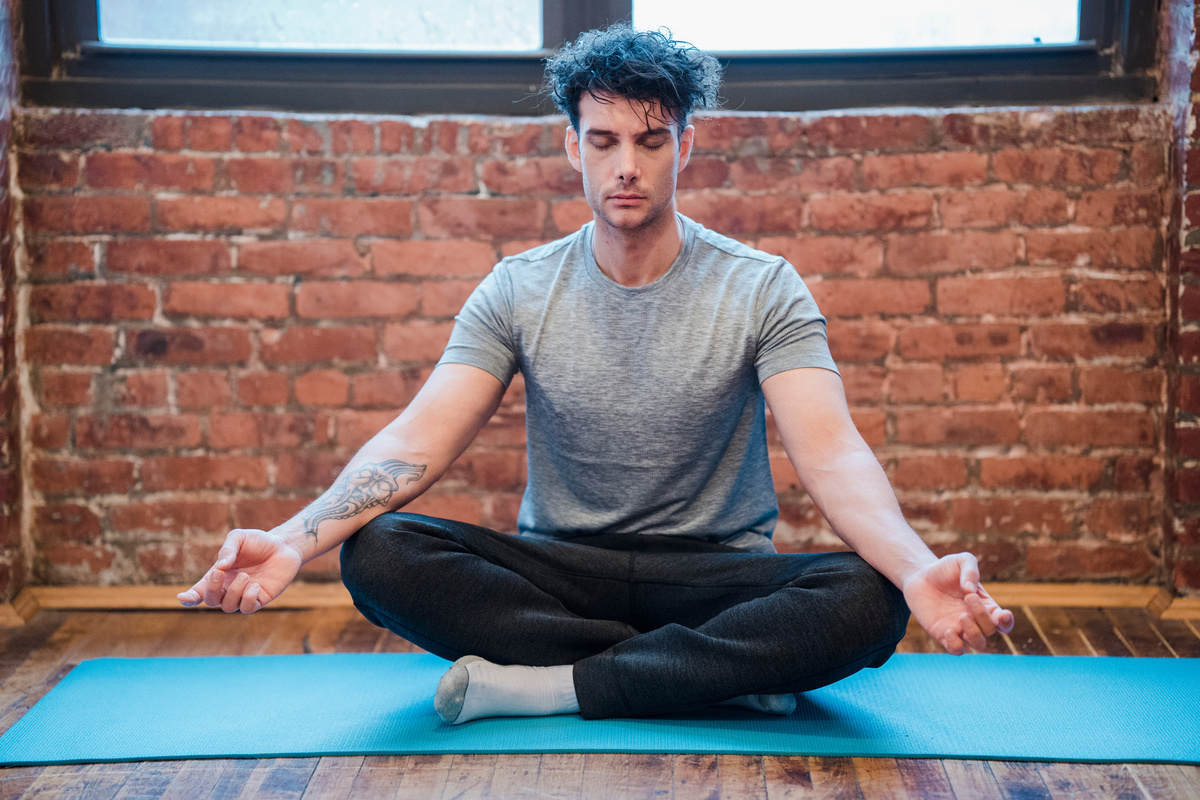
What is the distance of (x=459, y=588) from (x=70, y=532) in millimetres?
1178

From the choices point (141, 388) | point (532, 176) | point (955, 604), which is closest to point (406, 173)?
point (532, 176)

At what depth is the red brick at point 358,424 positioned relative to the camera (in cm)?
216

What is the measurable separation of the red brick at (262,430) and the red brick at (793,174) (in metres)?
0.99

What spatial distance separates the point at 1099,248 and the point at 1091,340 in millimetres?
196

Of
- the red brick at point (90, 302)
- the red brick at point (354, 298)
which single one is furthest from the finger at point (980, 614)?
the red brick at point (90, 302)

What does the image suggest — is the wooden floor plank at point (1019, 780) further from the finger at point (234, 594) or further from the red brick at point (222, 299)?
the red brick at point (222, 299)

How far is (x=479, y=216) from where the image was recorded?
6.98 ft

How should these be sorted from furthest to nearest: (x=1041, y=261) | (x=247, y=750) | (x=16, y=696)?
(x=1041, y=261) → (x=16, y=696) → (x=247, y=750)

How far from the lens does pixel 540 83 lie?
2.19 m

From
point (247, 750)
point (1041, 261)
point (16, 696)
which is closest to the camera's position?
point (247, 750)

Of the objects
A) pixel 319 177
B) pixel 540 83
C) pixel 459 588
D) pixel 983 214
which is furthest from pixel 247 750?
pixel 983 214

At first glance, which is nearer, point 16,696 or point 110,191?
point 16,696

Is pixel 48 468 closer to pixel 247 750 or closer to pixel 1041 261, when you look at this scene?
pixel 247 750

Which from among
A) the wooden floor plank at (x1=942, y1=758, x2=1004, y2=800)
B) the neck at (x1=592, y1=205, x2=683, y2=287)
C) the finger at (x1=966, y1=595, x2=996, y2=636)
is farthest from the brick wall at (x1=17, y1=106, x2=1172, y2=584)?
the finger at (x1=966, y1=595, x2=996, y2=636)
